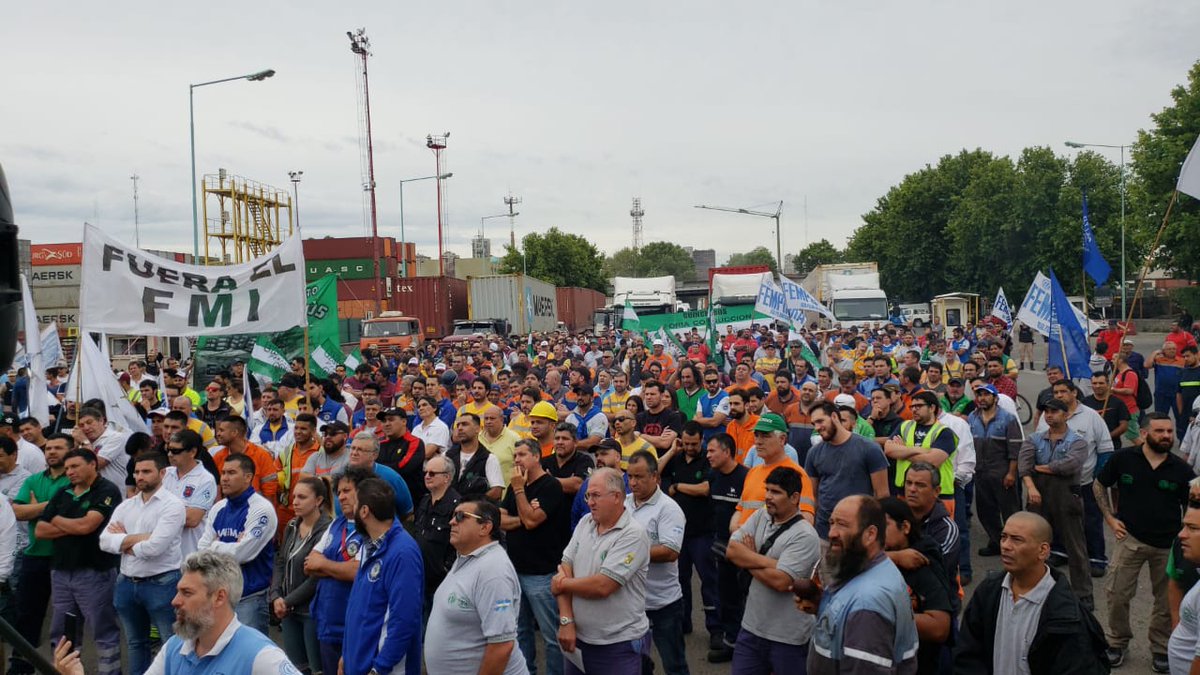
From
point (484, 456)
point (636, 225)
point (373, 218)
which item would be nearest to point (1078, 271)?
point (373, 218)

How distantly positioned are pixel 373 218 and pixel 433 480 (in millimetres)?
40622

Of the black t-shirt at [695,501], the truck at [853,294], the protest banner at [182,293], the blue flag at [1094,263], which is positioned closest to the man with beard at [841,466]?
the black t-shirt at [695,501]

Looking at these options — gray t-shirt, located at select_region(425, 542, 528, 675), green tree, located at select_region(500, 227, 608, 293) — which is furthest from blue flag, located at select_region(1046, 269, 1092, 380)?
green tree, located at select_region(500, 227, 608, 293)

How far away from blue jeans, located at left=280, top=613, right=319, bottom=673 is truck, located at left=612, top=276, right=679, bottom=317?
A: 32439 millimetres

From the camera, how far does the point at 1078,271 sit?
5491 centimetres

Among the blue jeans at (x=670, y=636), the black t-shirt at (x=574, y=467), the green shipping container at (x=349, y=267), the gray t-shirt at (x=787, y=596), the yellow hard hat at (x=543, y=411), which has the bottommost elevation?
the blue jeans at (x=670, y=636)

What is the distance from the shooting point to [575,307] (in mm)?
58469

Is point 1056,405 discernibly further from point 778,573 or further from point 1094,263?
point 1094,263

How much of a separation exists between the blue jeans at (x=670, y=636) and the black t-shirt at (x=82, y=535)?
3645mm

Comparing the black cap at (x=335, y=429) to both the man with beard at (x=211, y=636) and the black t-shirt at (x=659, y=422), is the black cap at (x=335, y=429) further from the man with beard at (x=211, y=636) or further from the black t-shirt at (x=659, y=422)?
the man with beard at (x=211, y=636)

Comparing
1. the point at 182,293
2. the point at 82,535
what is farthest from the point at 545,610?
the point at 182,293

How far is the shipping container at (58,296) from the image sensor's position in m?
36.8

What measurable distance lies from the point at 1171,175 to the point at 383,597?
130 ft

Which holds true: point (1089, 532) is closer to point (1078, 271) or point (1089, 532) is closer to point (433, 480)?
point (433, 480)
